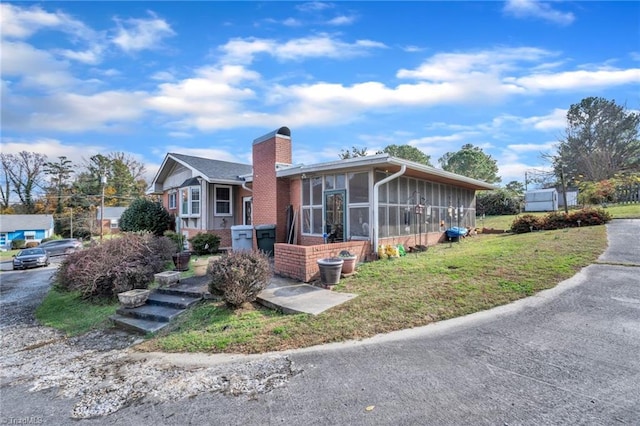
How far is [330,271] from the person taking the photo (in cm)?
688

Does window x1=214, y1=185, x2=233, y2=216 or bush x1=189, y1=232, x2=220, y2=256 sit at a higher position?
window x1=214, y1=185, x2=233, y2=216

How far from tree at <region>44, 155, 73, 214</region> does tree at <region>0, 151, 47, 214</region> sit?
1.04 meters

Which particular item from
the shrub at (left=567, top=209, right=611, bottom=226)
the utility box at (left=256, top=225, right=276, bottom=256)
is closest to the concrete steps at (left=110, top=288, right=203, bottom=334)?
the utility box at (left=256, top=225, right=276, bottom=256)

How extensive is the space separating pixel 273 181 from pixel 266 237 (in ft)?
7.16

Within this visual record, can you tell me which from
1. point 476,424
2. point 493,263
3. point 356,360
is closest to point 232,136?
point 493,263

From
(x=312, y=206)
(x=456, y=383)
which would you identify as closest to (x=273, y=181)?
(x=312, y=206)

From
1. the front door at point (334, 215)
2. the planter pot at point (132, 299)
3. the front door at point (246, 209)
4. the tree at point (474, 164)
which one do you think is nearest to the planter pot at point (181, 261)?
the planter pot at point (132, 299)

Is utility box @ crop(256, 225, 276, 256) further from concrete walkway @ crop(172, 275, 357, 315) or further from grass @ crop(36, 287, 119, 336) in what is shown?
grass @ crop(36, 287, 119, 336)

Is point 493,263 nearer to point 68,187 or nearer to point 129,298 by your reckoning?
point 129,298

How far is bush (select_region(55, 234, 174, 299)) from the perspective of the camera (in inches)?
314

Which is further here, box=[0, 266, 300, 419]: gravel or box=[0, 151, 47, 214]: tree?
box=[0, 151, 47, 214]: tree

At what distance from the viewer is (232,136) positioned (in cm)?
1634

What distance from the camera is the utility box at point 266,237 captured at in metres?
11.4

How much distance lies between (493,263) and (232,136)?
13.5m
